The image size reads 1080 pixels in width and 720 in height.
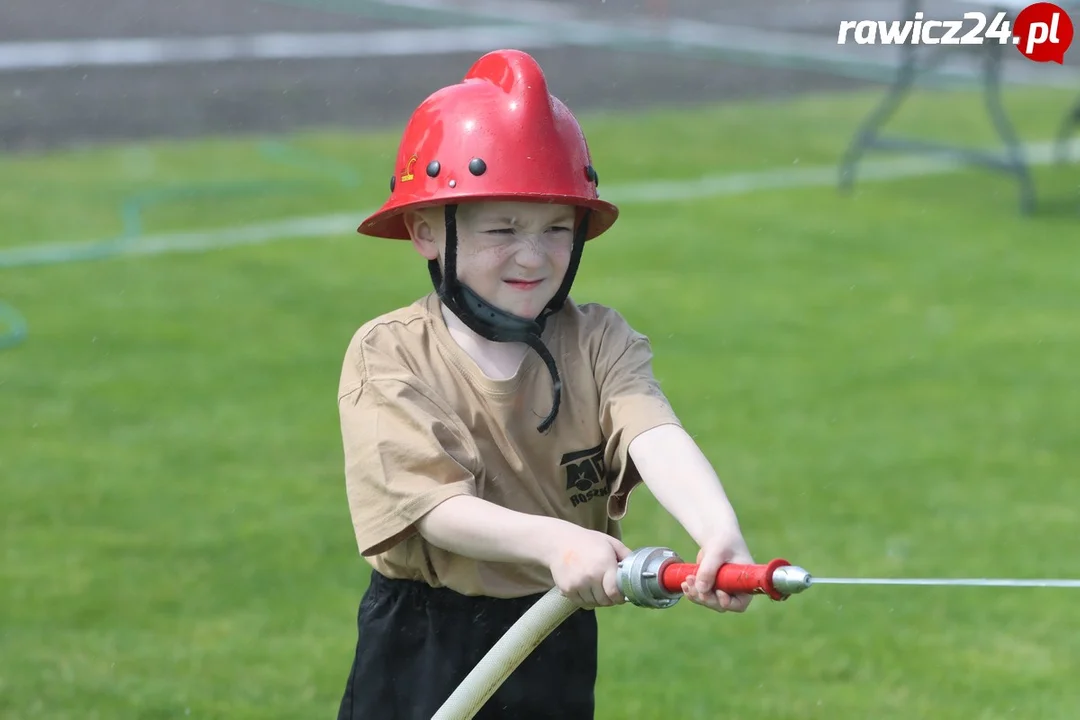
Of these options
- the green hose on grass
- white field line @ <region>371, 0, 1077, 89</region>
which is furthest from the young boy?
white field line @ <region>371, 0, 1077, 89</region>

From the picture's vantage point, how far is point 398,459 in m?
2.75

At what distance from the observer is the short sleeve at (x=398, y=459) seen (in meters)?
2.73

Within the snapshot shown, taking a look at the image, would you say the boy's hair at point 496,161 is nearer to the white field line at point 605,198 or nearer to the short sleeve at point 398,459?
the short sleeve at point 398,459

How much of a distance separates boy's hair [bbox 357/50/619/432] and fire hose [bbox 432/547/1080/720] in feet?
1.35

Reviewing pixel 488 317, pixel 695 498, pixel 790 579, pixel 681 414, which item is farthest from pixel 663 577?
pixel 681 414

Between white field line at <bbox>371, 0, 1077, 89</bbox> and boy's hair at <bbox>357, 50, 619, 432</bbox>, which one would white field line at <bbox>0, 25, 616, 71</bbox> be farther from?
boy's hair at <bbox>357, 50, 619, 432</bbox>

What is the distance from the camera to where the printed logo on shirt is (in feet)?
9.71

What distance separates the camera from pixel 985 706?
4.27 metres

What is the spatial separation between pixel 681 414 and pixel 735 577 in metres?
4.20

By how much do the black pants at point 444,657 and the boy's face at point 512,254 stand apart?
0.54 m

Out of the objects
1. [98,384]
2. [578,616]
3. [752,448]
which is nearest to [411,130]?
[578,616]

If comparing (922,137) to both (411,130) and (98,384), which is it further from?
(411,130)

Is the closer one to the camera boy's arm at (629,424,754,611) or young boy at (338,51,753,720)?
boy's arm at (629,424,754,611)

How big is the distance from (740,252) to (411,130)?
641 centimetres
